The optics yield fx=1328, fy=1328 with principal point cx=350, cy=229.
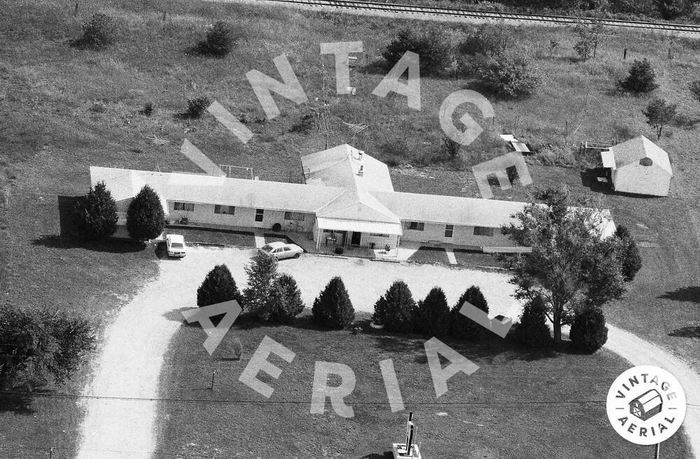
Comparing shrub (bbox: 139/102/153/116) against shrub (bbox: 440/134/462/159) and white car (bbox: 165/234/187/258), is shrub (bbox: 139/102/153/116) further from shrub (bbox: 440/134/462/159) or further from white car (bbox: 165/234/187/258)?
shrub (bbox: 440/134/462/159)

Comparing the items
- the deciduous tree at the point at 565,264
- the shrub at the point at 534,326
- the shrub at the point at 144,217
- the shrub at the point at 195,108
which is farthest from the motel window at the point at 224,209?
the shrub at the point at 534,326

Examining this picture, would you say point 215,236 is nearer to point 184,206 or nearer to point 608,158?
point 184,206

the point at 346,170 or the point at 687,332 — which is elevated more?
the point at 346,170

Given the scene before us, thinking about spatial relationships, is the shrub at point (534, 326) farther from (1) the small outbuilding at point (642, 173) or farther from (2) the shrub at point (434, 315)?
(1) the small outbuilding at point (642, 173)

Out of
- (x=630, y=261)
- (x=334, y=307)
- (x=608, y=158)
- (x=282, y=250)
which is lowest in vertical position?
(x=334, y=307)

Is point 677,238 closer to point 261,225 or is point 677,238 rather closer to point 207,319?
point 261,225

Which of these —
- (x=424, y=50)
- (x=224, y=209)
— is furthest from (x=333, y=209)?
(x=424, y=50)
